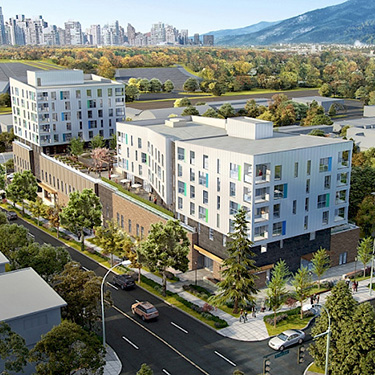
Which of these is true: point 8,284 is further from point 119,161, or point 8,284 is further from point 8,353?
point 119,161

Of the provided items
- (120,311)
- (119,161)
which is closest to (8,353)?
(120,311)

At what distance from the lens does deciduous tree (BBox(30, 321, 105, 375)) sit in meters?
34.2

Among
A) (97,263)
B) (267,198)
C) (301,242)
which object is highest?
(267,198)

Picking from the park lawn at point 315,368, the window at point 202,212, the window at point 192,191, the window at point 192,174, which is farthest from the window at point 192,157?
the park lawn at point 315,368

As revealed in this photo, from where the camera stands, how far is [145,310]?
48875 mm

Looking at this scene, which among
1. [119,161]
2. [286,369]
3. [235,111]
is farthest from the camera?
[235,111]

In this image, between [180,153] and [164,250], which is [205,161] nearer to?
[180,153]

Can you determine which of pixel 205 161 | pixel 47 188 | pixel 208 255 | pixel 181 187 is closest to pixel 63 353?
pixel 208 255

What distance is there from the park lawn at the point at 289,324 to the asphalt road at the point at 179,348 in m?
2.12

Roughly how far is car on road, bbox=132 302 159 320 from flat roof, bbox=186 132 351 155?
17.8 meters

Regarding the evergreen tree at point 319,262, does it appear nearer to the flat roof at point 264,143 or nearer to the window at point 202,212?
the flat roof at point 264,143

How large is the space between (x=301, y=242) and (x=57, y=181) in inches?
1822

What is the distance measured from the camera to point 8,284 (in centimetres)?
4175

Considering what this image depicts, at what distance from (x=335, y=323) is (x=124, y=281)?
24358 mm
